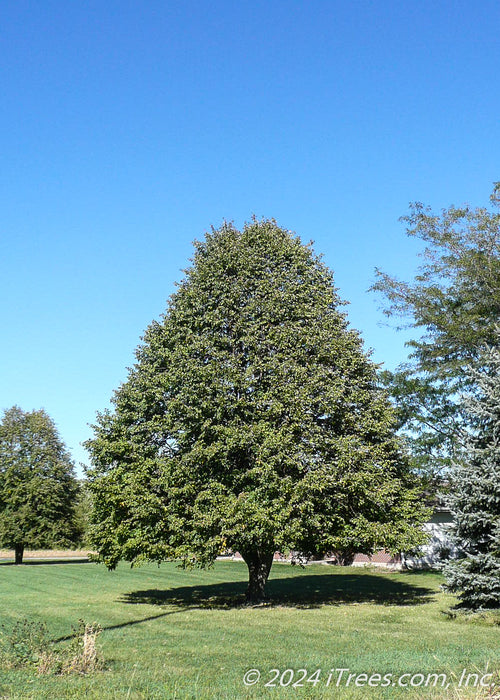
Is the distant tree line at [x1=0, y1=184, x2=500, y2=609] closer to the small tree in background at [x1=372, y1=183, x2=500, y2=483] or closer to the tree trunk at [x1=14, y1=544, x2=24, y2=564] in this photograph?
the small tree in background at [x1=372, y1=183, x2=500, y2=483]

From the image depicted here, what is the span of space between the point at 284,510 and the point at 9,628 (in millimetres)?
7364

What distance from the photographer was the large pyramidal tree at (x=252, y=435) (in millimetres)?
17188

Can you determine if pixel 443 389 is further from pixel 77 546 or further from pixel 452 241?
pixel 77 546

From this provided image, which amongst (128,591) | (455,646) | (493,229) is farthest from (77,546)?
(455,646)

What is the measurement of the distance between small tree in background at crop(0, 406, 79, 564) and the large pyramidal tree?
27379 millimetres

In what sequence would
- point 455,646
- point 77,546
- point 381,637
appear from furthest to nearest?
point 77,546 → point 381,637 → point 455,646

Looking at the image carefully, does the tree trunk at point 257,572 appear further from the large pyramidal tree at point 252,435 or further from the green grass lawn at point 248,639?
the green grass lawn at point 248,639

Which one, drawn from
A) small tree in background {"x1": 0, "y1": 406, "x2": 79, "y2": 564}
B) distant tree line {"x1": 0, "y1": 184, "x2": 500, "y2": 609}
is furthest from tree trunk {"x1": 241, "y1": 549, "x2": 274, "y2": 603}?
small tree in background {"x1": 0, "y1": 406, "x2": 79, "y2": 564}

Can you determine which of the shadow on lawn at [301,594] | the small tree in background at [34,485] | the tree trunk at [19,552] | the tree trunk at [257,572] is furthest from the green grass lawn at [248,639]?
the tree trunk at [19,552]

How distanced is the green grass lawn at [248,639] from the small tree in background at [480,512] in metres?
0.79

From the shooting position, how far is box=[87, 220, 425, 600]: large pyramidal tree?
17.2 meters

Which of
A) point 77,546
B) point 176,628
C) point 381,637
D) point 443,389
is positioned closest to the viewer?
point 381,637

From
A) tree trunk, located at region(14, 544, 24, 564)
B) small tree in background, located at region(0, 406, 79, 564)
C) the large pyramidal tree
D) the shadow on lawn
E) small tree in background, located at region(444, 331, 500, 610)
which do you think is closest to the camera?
small tree in background, located at region(444, 331, 500, 610)

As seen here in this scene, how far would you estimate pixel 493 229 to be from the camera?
2780cm
